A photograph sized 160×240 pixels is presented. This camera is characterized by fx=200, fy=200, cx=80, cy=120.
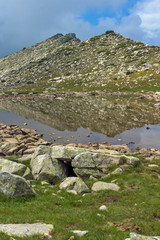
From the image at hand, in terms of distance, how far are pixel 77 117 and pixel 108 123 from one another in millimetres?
11395

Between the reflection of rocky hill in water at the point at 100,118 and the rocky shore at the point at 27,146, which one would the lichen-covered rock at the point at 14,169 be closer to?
the rocky shore at the point at 27,146

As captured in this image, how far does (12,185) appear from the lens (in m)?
14.0

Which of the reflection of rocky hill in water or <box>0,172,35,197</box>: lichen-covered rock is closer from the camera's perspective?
<box>0,172,35,197</box>: lichen-covered rock

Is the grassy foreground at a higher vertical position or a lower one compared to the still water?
lower

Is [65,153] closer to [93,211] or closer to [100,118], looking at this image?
[93,211]

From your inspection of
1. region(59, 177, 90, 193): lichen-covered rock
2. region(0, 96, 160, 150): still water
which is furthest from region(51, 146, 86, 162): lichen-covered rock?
region(0, 96, 160, 150): still water

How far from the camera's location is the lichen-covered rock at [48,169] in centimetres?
2009

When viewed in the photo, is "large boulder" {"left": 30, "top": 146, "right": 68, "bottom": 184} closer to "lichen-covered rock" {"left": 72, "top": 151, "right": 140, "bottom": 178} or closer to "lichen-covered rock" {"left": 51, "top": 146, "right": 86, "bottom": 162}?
"lichen-covered rock" {"left": 51, "top": 146, "right": 86, "bottom": 162}

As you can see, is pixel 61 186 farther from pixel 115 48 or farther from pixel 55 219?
pixel 115 48

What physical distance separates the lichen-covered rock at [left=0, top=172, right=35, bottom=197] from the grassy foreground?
0.41 meters

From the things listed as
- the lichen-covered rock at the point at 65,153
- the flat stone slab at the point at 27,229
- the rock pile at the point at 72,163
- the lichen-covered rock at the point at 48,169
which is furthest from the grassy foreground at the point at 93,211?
the lichen-covered rock at the point at 65,153

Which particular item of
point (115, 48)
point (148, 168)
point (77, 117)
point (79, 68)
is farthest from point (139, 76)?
point (148, 168)

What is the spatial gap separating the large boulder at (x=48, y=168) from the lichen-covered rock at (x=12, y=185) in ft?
18.5

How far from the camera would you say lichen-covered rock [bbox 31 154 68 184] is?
20.1m
